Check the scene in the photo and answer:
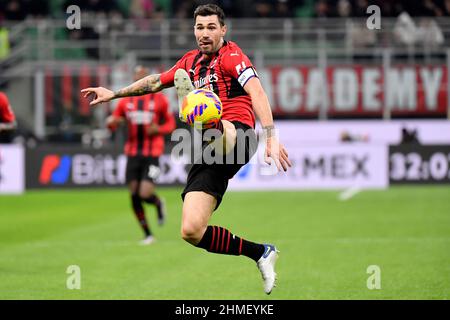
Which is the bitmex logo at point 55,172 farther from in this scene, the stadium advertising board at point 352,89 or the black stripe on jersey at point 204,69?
the black stripe on jersey at point 204,69

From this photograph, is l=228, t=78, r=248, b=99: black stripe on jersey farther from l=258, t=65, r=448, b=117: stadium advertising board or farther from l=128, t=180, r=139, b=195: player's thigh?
l=258, t=65, r=448, b=117: stadium advertising board

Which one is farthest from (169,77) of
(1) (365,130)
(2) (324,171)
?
(1) (365,130)

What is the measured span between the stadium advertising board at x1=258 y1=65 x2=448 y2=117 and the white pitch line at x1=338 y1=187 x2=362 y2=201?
3.41 meters

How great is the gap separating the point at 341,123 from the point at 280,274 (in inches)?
604

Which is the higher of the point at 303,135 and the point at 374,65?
the point at 374,65

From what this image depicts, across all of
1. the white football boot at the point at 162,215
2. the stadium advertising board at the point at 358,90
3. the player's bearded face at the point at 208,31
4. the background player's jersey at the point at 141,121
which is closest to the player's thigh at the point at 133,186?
the background player's jersey at the point at 141,121

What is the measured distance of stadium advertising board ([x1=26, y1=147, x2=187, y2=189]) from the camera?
2302cm

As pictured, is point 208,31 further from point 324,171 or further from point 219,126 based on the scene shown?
point 324,171

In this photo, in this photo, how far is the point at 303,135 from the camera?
2530 centimetres

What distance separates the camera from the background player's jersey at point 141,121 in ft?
47.6

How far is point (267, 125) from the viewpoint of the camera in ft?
24.7

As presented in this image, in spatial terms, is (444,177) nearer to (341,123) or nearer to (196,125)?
(341,123)
